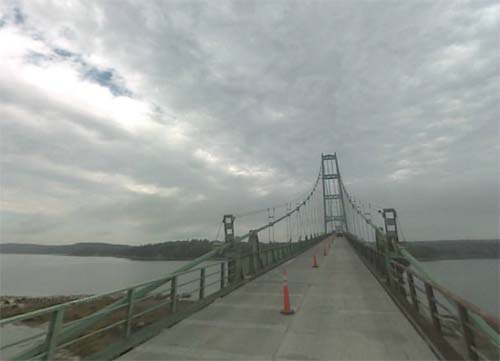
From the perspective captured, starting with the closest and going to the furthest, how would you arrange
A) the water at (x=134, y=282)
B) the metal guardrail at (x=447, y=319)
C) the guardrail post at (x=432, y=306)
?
the metal guardrail at (x=447, y=319), the guardrail post at (x=432, y=306), the water at (x=134, y=282)

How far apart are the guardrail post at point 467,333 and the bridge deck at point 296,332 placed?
0.80m

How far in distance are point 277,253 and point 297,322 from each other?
46.5 feet

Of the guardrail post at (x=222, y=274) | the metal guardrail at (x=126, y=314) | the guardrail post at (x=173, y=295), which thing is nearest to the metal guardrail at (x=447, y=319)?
the metal guardrail at (x=126, y=314)

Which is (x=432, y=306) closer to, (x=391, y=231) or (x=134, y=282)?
(x=391, y=231)

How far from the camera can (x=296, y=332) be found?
6.22m

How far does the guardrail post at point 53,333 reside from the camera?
429cm

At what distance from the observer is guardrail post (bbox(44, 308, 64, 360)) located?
4285 mm

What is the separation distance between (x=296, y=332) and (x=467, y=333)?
2.88 m

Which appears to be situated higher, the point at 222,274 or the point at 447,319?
the point at 222,274

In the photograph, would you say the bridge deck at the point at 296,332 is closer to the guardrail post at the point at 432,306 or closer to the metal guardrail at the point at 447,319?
the metal guardrail at the point at 447,319

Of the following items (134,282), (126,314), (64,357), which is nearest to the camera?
(126,314)

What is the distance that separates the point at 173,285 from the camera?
24.1ft

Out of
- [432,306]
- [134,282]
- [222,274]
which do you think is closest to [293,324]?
[432,306]

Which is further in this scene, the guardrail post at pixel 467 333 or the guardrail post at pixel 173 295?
the guardrail post at pixel 173 295
